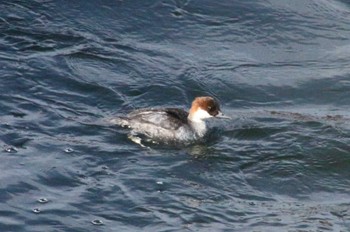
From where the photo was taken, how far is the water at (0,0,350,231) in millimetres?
11938

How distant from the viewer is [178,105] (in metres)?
15.6

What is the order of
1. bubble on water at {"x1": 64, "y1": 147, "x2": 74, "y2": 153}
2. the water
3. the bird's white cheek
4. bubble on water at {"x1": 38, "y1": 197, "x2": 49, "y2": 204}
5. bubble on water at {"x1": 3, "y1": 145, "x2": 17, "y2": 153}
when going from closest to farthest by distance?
bubble on water at {"x1": 38, "y1": 197, "x2": 49, "y2": 204} → the water → bubble on water at {"x1": 3, "y1": 145, "x2": 17, "y2": 153} → bubble on water at {"x1": 64, "y1": 147, "x2": 74, "y2": 153} → the bird's white cheek

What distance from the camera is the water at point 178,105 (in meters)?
11.9

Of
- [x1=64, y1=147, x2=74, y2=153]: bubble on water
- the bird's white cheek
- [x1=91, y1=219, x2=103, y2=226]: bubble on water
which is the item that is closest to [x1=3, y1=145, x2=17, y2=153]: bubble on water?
[x1=64, y1=147, x2=74, y2=153]: bubble on water

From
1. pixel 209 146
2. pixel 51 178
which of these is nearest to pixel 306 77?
pixel 209 146

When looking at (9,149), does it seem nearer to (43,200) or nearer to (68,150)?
(68,150)

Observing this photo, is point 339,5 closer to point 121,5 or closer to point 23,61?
point 121,5

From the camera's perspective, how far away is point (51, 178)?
12422mm

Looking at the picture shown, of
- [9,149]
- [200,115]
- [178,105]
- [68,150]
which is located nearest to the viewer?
[9,149]

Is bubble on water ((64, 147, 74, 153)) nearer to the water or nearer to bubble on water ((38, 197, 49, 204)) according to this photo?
the water

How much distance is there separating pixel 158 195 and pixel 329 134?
3298mm

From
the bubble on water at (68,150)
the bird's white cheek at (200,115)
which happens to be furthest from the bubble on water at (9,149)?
the bird's white cheek at (200,115)

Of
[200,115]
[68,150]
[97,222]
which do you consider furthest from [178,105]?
[97,222]

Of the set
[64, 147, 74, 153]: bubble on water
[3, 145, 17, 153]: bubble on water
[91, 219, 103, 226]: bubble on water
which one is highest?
[64, 147, 74, 153]: bubble on water
